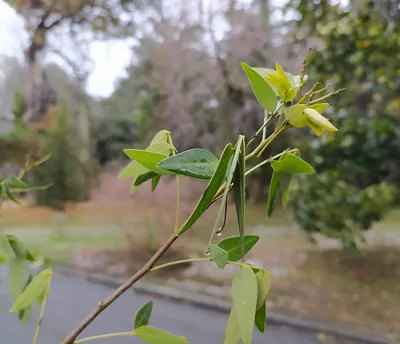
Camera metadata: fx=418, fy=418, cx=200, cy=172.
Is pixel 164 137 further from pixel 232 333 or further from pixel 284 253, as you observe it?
pixel 284 253

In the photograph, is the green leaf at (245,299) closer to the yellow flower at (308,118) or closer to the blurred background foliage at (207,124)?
the yellow flower at (308,118)

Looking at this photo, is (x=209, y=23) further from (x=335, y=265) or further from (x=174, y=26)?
(x=335, y=265)

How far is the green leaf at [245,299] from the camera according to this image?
14cm

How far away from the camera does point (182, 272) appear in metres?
1.72

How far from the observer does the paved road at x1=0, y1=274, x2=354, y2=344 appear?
1153 millimetres

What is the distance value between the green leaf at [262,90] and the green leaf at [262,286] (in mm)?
66

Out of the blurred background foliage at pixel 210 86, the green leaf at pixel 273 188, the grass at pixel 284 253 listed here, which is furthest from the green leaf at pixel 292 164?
the grass at pixel 284 253

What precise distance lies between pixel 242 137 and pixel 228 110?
153 centimetres

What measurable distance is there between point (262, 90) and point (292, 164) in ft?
0.11

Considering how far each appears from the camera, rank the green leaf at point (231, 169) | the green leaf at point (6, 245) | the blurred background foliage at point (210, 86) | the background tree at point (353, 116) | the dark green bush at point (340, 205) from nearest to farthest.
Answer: the green leaf at point (231, 169), the green leaf at point (6, 245), the background tree at point (353, 116), the blurred background foliage at point (210, 86), the dark green bush at point (340, 205)

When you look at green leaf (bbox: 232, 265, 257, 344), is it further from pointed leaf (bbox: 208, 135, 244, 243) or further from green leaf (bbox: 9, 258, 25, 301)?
green leaf (bbox: 9, 258, 25, 301)

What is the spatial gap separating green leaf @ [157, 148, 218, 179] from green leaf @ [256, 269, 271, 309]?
5 centimetres

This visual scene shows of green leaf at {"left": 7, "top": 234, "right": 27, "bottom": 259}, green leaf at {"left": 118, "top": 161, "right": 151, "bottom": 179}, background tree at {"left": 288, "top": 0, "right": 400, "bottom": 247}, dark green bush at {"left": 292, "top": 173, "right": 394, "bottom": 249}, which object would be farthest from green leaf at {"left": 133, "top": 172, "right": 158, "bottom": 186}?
dark green bush at {"left": 292, "top": 173, "right": 394, "bottom": 249}

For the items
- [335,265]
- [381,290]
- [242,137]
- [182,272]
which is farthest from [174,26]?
[242,137]
